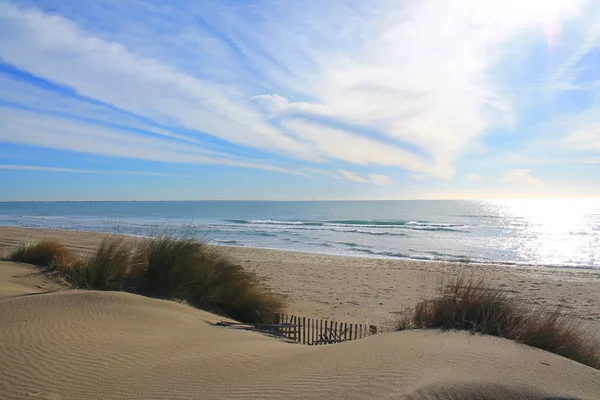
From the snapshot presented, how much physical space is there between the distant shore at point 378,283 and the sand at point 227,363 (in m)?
3.91

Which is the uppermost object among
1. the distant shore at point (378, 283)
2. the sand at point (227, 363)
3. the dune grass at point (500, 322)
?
the dune grass at point (500, 322)

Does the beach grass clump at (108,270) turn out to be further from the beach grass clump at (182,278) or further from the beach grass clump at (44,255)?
the beach grass clump at (44,255)

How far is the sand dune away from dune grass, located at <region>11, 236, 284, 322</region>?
255 cm

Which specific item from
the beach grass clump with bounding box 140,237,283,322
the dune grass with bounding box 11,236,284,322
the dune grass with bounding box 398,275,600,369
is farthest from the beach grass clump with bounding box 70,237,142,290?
the dune grass with bounding box 398,275,600,369

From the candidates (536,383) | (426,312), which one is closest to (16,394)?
(536,383)

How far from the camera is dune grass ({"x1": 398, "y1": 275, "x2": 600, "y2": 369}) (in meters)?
4.21

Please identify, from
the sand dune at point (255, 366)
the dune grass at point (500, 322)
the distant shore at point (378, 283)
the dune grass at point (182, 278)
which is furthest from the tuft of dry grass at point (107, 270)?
the dune grass at point (500, 322)

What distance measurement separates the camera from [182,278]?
7.52 metres

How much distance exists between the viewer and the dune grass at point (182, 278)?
7.38 metres

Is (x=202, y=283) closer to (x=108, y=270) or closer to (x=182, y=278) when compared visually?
(x=182, y=278)

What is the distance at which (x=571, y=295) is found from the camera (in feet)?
42.2

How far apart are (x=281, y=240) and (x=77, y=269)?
22.6 meters

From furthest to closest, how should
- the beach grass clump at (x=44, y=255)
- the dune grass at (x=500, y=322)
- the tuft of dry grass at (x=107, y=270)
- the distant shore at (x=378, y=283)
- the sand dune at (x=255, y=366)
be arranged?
the distant shore at (x=378, y=283)
the beach grass clump at (x=44, y=255)
the tuft of dry grass at (x=107, y=270)
the dune grass at (x=500, y=322)
the sand dune at (x=255, y=366)

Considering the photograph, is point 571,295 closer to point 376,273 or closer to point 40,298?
point 376,273
